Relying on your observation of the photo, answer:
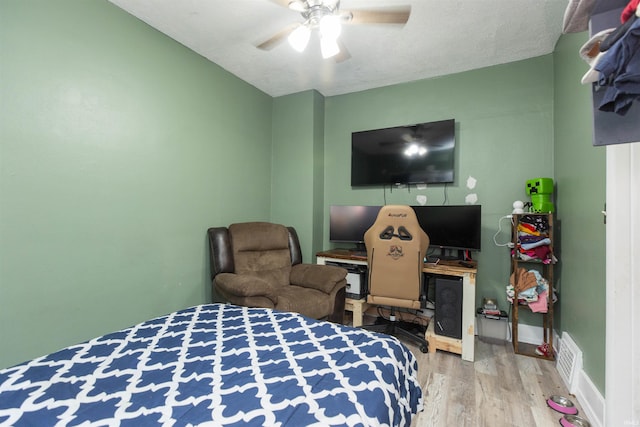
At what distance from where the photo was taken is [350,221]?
316 centimetres

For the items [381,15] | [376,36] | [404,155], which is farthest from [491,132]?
[381,15]

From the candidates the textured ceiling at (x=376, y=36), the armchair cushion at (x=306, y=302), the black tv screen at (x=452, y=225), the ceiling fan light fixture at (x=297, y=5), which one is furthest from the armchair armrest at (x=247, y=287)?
the textured ceiling at (x=376, y=36)

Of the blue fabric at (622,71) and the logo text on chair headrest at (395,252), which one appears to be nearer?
the blue fabric at (622,71)

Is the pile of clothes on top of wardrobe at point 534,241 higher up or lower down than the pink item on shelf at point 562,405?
A: higher up

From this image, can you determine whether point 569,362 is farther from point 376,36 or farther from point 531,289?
point 376,36

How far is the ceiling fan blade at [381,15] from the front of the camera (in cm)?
159

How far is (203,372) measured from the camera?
103cm

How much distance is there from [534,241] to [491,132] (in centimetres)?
113

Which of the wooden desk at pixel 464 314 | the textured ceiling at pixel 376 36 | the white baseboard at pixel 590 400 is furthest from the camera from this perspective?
the wooden desk at pixel 464 314

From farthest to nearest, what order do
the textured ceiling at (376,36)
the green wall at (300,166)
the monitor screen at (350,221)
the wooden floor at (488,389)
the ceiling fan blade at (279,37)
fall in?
the green wall at (300,166), the monitor screen at (350,221), the textured ceiling at (376,36), the ceiling fan blade at (279,37), the wooden floor at (488,389)

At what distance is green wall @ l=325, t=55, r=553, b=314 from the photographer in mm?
2564

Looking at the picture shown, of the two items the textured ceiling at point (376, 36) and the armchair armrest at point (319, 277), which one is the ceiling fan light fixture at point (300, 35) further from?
the armchair armrest at point (319, 277)

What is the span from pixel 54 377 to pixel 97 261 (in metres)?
1.04

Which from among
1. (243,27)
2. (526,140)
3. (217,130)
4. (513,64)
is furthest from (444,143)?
(217,130)
